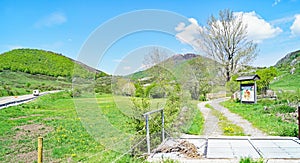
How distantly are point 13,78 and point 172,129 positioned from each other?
33869 mm

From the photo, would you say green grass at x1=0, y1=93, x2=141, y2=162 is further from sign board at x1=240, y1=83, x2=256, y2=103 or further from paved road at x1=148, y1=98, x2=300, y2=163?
sign board at x1=240, y1=83, x2=256, y2=103

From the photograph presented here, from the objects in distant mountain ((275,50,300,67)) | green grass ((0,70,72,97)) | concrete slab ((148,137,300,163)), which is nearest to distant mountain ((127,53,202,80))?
concrete slab ((148,137,300,163))

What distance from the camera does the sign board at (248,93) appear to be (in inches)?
688

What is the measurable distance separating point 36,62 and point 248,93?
33.9m

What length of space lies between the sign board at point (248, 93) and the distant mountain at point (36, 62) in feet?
70.1

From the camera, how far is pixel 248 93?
17.9 metres

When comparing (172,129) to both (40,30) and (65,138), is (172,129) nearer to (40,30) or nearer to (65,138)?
(65,138)

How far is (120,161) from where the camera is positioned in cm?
459

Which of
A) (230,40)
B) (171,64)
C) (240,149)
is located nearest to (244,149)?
(240,149)

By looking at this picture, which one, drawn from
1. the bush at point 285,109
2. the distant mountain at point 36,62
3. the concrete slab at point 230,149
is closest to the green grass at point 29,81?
the distant mountain at point 36,62

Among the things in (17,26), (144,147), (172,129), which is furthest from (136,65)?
(17,26)

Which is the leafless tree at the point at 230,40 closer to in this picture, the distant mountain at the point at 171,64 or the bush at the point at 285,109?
the bush at the point at 285,109

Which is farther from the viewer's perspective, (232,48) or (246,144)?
(232,48)

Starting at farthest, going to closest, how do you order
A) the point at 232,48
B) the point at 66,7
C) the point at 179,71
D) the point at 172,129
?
the point at 232,48 < the point at 66,7 < the point at 179,71 < the point at 172,129
